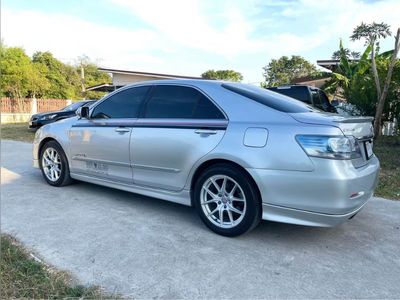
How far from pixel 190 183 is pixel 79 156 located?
2038 mm

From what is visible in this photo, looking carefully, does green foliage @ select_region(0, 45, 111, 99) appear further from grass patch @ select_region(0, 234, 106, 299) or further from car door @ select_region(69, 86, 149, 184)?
grass patch @ select_region(0, 234, 106, 299)

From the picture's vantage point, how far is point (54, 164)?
5859mm

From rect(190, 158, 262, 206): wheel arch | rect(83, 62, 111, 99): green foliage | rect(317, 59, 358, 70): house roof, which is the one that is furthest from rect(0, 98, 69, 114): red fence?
rect(190, 158, 262, 206): wheel arch

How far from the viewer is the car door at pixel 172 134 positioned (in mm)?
4047

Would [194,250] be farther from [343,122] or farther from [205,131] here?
[343,122]

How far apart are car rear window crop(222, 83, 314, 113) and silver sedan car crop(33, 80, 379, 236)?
0.01 meters

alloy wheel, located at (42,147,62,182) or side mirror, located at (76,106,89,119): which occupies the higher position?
side mirror, located at (76,106,89,119)

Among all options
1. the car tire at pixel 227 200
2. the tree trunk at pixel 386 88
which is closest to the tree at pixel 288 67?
the tree trunk at pixel 386 88

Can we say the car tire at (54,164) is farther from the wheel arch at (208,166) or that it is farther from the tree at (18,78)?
the tree at (18,78)

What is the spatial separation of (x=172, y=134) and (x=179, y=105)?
0.38m

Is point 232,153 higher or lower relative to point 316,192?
higher

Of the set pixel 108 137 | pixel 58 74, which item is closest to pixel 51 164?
pixel 108 137

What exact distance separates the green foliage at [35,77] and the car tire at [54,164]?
21.0m

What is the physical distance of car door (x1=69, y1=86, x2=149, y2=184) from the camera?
4.83 meters
